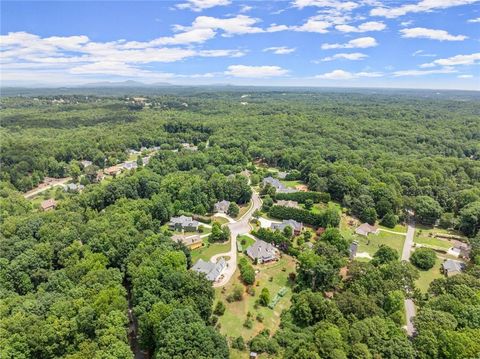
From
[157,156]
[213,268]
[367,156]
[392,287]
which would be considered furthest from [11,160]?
[367,156]

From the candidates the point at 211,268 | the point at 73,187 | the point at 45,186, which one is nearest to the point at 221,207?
the point at 211,268

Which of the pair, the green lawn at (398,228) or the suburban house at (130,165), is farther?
the suburban house at (130,165)

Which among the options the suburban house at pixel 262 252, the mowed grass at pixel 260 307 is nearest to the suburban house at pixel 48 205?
the suburban house at pixel 262 252

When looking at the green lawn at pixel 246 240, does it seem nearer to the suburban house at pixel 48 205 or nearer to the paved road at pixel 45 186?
the suburban house at pixel 48 205

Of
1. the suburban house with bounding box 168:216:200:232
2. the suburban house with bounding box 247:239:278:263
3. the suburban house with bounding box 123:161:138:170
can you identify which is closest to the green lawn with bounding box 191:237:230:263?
the suburban house with bounding box 247:239:278:263

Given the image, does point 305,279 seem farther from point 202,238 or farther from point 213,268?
point 202,238

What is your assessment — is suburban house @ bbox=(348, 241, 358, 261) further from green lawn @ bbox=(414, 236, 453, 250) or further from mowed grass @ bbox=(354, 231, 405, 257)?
green lawn @ bbox=(414, 236, 453, 250)
